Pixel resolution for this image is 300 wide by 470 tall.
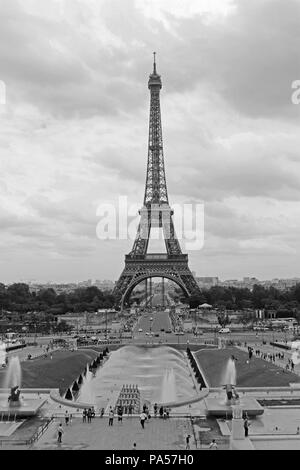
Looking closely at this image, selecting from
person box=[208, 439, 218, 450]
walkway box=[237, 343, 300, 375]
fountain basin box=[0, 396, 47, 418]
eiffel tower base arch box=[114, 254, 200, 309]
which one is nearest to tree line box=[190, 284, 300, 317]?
eiffel tower base arch box=[114, 254, 200, 309]

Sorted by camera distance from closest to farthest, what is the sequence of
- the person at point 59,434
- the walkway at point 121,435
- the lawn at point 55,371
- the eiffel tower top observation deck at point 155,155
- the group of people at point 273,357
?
the walkway at point 121,435 < the person at point 59,434 < the lawn at point 55,371 < the group of people at point 273,357 < the eiffel tower top observation deck at point 155,155

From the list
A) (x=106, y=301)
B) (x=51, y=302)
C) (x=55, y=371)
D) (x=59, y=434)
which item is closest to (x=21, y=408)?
(x=59, y=434)

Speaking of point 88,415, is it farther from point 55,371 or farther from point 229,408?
point 55,371

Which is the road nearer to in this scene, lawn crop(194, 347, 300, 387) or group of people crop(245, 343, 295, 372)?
group of people crop(245, 343, 295, 372)

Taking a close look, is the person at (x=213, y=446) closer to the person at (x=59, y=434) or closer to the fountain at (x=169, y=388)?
the person at (x=59, y=434)

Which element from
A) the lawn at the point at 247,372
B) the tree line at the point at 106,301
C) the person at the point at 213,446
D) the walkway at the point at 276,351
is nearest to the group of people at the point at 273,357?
the walkway at the point at 276,351
